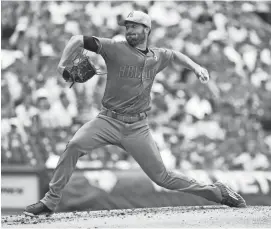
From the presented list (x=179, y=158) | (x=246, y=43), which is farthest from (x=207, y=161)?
(x=246, y=43)

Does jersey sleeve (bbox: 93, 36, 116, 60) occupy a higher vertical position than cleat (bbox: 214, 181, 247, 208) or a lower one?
higher

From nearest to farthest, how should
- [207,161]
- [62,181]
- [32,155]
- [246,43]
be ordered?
[62,181] < [32,155] < [207,161] < [246,43]

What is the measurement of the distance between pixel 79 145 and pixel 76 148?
35 millimetres

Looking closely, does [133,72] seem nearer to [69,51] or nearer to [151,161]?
[69,51]

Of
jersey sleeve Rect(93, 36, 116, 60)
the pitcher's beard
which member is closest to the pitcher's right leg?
jersey sleeve Rect(93, 36, 116, 60)

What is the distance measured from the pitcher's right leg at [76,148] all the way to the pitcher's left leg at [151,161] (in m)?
0.14

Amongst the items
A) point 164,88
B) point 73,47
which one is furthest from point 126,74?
point 164,88

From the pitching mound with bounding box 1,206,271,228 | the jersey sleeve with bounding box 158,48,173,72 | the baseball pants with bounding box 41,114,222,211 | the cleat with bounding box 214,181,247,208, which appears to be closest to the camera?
the pitching mound with bounding box 1,206,271,228

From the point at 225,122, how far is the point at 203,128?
0.38 meters

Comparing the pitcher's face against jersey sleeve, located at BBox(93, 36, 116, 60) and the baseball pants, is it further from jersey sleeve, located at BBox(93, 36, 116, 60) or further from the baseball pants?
the baseball pants

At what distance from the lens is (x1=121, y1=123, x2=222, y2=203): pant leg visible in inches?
269

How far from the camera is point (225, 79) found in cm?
1131

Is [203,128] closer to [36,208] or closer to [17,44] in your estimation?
[17,44]

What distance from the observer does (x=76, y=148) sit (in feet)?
21.9
